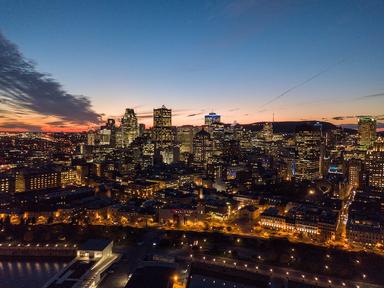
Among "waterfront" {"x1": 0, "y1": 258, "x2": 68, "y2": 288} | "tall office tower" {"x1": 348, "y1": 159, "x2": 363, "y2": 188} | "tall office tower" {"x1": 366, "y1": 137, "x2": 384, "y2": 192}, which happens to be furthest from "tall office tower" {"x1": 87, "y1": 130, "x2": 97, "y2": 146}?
"waterfront" {"x1": 0, "y1": 258, "x2": 68, "y2": 288}

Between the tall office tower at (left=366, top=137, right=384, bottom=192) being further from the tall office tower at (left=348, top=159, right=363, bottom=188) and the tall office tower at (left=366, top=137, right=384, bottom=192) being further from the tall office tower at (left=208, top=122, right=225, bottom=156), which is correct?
the tall office tower at (left=208, top=122, right=225, bottom=156)

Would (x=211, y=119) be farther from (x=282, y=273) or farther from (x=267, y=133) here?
(x=282, y=273)

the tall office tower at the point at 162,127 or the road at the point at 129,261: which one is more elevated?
the tall office tower at the point at 162,127

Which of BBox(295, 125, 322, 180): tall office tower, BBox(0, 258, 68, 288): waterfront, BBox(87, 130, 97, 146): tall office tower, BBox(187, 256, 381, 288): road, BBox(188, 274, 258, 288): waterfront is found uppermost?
BBox(87, 130, 97, 146): tall office tower

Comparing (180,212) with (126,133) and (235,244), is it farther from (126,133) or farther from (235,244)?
(126,133)

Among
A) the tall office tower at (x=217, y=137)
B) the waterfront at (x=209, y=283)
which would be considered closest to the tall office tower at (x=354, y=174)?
the tall office tower at (x=217, y=137)

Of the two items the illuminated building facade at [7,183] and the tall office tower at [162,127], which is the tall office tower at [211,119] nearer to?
the tall office tower at [162,127]
